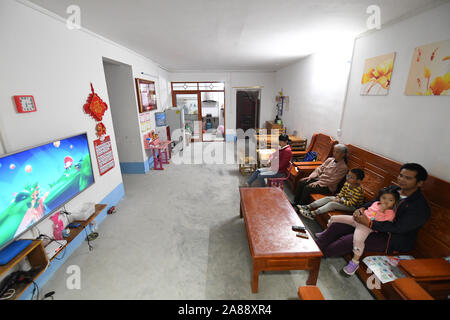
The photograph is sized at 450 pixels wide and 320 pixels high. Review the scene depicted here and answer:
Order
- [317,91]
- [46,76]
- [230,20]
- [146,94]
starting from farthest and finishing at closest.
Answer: [146,94] < [317,91] < [230,20] < [46,76]

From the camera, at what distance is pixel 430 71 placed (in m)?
1.86

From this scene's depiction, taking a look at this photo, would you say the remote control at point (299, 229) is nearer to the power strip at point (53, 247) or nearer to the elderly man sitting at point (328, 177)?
the elderly man sitting at point (328, 177)

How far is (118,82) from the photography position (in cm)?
398

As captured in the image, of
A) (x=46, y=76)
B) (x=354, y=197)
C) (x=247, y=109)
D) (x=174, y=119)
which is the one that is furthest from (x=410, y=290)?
(x=247, y=109)

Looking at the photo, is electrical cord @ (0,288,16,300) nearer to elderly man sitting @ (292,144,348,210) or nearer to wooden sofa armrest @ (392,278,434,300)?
wooden sofa armrest @ (392,278,434,300)

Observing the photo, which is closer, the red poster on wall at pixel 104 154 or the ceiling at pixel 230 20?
the ceiling at pixel 230 20

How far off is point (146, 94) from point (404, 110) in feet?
15.5

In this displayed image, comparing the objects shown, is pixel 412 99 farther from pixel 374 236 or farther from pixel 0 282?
pixel 0 282

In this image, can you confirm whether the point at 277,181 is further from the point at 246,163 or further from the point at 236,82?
the point at 236,82

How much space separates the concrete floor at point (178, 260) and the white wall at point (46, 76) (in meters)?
0.66

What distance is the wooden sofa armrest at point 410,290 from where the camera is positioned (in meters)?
1.20

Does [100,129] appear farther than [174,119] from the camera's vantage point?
No

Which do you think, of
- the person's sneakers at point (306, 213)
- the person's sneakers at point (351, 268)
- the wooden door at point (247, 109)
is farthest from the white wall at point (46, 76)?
the wooden door at point (247, 109)

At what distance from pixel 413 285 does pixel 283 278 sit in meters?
0.98
